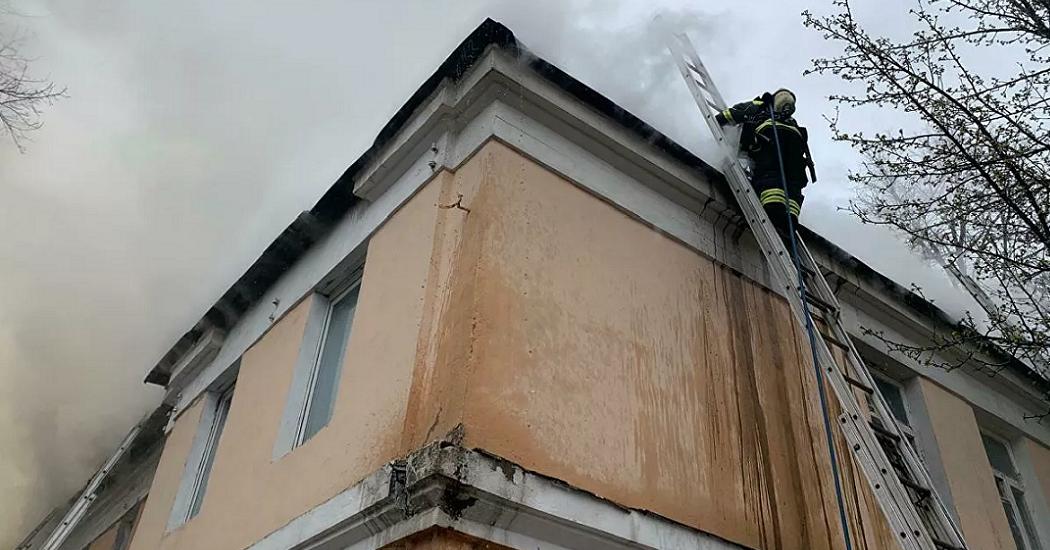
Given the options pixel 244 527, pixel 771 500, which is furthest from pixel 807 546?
pixel 244 527

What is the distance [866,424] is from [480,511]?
2327 millimetres

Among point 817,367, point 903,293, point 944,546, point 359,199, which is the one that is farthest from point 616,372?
point 903,293

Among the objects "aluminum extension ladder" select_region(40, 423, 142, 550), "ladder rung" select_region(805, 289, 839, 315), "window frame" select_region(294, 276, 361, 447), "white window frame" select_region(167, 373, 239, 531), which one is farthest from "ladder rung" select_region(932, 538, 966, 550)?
"aluminum extension ladder" select_region(40, 423, 142, 550)

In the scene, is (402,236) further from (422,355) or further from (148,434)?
(148,434)

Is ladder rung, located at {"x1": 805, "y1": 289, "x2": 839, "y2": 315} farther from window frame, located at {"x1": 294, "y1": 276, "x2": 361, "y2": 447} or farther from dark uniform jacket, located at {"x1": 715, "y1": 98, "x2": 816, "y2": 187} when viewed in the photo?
window frame, located at {"x1": 294, "y1": 276, "x2": 361, "y2": 447}

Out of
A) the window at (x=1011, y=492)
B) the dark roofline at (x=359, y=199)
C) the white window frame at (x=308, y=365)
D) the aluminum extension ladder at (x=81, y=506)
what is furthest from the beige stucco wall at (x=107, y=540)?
the window at (x=1011, y=492)

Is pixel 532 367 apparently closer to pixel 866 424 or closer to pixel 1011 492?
pixel 866 424

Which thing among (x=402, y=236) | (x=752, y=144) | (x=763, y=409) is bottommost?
(x=763, y=409)

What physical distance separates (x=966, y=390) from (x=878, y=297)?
1342 mm

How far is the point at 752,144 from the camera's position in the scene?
248 inches

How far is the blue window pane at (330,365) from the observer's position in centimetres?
527

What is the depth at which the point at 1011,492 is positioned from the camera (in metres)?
6.91

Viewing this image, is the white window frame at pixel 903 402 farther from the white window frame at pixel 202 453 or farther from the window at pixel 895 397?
the white window frame at pixel 202 453

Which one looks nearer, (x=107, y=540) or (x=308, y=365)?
(x=308, y=365)
